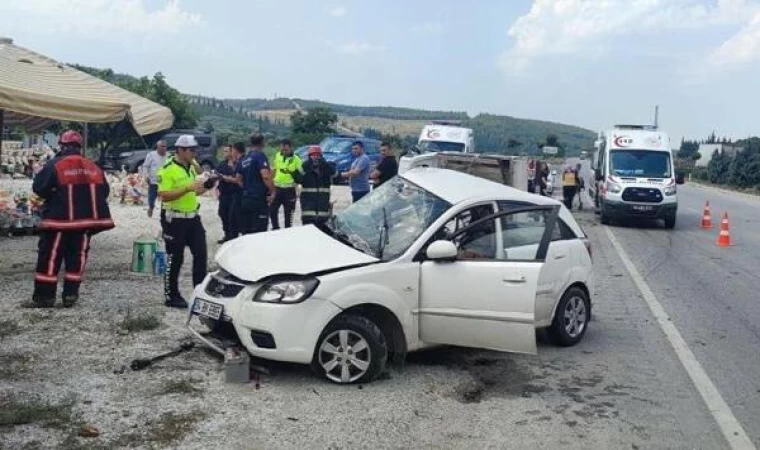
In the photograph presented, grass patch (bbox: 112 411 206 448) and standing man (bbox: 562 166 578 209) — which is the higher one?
standing man (bbox: 562 166 578 209)

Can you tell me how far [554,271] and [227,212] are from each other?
7.47 metres

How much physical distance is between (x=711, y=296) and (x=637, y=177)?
36.0 ft

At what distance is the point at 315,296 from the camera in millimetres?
6379

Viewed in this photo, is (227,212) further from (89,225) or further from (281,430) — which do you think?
(281,430)

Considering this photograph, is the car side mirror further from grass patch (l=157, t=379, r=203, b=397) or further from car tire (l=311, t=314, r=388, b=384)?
grass patch (l=157, t=379, r=203, b=397)

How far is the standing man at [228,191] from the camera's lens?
42.9 feet

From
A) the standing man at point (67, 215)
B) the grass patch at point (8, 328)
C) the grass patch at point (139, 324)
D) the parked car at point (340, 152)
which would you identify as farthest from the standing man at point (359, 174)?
the parked car at point (340, 152)

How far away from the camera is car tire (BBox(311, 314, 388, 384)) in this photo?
256 inches

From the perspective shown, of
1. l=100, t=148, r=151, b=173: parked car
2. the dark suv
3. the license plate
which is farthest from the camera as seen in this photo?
l=100, t=148, r=151, b=173: parked car

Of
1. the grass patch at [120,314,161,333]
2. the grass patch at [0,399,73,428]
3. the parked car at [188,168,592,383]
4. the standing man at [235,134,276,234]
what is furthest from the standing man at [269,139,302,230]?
the grass patch at [0,399,73,428]

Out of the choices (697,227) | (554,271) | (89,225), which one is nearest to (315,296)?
(554,271)

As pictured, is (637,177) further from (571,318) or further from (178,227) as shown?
(178,227)

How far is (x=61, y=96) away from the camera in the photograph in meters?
10.7

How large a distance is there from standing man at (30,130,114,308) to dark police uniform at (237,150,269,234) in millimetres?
3326
